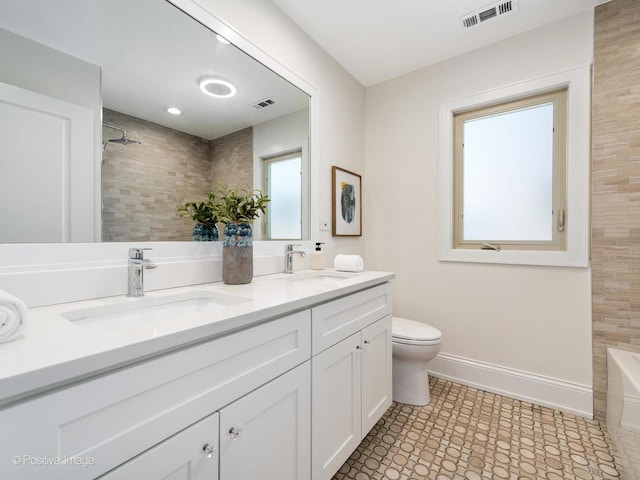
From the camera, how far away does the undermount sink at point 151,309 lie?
894 mm

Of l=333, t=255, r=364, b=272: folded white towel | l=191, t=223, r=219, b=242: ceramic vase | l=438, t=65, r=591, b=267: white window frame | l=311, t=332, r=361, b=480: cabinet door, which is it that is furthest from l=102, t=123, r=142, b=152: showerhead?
l=438, t=65, r=591, b=267: white window frame

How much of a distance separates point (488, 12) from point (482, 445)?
8.10 ft

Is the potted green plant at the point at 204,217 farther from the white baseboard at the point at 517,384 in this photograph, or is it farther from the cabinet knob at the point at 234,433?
the white baseboard at the point at 517,384

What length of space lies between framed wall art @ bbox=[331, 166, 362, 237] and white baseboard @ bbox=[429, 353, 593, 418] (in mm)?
1211

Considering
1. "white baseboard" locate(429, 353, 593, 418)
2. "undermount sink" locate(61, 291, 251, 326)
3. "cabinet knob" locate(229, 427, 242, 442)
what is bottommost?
"white baseboard" locate(429, 353, 593, 418)

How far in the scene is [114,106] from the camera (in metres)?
1.10

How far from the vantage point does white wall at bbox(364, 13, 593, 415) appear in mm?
1840

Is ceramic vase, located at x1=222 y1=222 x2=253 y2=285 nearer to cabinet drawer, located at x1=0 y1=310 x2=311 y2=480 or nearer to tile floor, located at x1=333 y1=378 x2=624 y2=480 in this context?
cabinet drawer, located at x1=0 y1=310 x2=311 y2=480

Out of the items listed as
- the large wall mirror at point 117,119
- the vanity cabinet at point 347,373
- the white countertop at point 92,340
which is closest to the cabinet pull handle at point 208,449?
the white countertop at point 92,340

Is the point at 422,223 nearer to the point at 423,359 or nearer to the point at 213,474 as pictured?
the point at 423,359

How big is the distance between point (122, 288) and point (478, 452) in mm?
1797

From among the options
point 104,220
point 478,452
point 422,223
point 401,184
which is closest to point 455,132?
point 401,184

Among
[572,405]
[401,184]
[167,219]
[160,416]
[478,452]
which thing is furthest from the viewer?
[401,184]

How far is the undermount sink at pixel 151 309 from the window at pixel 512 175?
186 centimetres
